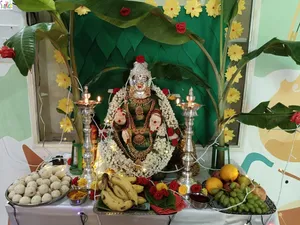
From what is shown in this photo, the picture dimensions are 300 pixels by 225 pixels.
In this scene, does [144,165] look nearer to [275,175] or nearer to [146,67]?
[146,67]

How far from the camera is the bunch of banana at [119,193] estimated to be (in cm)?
101

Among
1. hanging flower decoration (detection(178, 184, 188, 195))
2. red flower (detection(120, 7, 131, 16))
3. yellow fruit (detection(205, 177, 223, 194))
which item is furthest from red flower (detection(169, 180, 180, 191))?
red flower (detection(120, 7, 131, 16))

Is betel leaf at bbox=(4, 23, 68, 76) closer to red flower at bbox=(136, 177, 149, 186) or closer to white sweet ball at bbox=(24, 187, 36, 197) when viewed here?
white sweet ball at bbox=(24, 187, 36, 197)

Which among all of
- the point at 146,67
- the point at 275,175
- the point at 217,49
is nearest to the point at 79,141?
the point at 146,67

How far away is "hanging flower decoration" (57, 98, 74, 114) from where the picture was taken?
1.41 meters

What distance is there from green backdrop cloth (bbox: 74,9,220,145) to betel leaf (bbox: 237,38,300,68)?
0.22m

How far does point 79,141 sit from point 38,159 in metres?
0.40

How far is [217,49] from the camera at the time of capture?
1359 mm

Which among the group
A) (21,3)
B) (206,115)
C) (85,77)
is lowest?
(206,115)

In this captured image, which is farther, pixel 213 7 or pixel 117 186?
pixel 213 7

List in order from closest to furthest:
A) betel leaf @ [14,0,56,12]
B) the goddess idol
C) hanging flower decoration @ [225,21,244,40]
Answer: betel leaf @ [14,0,56,12] < the goddess idol < hanging flower decoration @ [225,21,244,40]

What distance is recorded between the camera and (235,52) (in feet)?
4.41

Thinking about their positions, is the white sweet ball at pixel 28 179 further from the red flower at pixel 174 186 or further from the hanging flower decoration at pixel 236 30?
the hanging flower decoration at pixel 236 30

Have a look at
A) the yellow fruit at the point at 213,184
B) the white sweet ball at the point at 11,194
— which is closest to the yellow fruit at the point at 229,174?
the yellow fruit at the point at 213,184
